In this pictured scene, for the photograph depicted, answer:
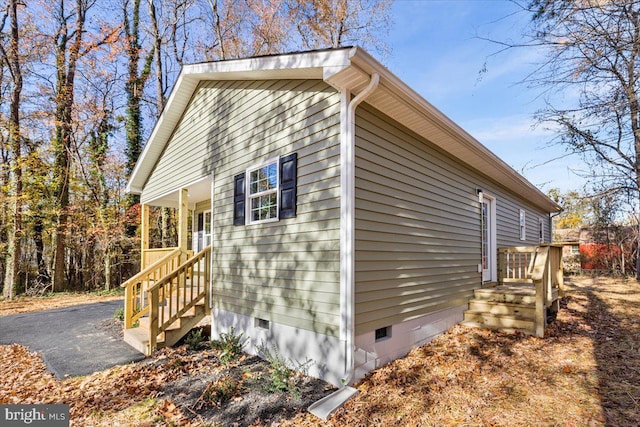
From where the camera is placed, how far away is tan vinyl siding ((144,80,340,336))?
419cm

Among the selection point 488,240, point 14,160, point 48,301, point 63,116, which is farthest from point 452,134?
point 63,116

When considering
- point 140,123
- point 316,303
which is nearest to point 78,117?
point 140,123

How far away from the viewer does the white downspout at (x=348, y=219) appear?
151 inches

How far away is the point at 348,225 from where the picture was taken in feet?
12.9

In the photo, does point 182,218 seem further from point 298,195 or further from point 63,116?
point 63,116

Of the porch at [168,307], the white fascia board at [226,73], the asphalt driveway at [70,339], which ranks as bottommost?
the asphalt driveway at [70,339]

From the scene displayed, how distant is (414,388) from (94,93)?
1806 cm

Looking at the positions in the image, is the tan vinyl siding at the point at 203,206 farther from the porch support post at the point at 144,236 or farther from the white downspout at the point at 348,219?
the white downspout at the point at 348,219

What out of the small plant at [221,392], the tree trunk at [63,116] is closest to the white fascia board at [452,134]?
the small plant at [221,392]

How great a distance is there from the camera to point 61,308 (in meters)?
9.79

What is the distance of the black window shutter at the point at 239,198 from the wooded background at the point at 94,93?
10.3m

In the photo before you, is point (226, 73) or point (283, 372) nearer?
point (283, 372)

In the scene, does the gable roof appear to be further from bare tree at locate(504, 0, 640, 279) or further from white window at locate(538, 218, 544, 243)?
white window at locate(538, 218, 544, 243)

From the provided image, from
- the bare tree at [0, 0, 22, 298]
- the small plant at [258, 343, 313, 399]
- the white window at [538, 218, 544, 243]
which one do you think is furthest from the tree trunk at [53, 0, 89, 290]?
the white window at [538, 218, 544, 243]
